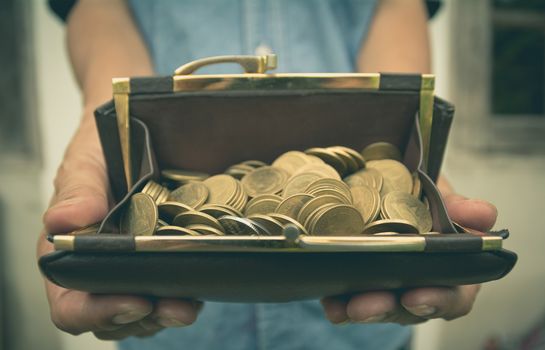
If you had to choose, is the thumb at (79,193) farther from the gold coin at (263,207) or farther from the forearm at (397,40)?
the forearm at (397,40)

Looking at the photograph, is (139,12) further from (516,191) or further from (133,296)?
(516,191)

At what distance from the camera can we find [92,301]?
83cm

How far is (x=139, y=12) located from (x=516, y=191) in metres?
2.27

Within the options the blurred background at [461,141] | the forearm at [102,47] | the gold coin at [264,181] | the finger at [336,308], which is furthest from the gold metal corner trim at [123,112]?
the blurred background at [461,141]

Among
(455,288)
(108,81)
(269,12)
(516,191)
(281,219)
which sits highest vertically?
(269,12)

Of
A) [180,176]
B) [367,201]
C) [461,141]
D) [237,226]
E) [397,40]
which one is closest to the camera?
[237,226]

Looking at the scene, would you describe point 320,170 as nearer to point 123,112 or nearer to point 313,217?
point 313,217

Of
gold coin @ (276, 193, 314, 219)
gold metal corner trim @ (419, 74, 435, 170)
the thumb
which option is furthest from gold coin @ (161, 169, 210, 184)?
gold metal corner trim @ (419, 74, 435, 170)

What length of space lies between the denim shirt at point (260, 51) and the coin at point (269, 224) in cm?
47

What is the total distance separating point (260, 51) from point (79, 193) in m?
0.61

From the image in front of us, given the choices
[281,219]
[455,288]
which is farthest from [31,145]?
[455,288]

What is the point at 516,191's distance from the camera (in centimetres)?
283

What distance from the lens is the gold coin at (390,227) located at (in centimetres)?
79

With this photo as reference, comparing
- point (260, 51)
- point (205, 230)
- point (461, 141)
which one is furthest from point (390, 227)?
point (461, 141)
